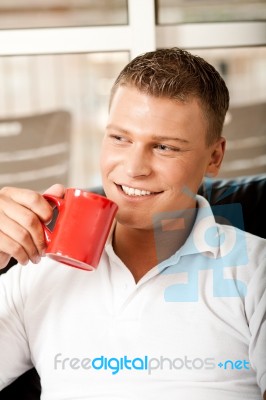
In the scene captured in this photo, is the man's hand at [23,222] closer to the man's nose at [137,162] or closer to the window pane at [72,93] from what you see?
the man's nose at [137,162]

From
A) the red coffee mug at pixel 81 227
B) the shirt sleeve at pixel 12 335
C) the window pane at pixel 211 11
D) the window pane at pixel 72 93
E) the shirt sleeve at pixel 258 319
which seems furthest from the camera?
the window pane at pixel 72 93

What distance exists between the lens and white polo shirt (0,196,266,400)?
39.9 inches

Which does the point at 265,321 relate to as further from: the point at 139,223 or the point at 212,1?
the point at 212,1

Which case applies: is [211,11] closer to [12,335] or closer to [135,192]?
[135,192]

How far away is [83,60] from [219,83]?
77 cm

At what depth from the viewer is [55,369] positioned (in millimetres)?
1072

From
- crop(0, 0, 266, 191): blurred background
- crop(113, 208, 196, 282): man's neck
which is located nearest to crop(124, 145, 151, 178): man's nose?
crop(113, 208, 196, 282): man's neck

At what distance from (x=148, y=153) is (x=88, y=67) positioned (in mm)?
856

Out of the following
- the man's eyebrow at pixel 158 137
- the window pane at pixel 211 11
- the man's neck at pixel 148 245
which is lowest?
the man's neck at pixel 148 245

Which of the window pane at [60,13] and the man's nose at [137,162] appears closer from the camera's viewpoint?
the man's nose at [137,162]

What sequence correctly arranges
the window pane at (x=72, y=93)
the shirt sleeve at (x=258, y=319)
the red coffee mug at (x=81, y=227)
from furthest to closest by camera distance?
the window pane at (x=72, y=93)
the shirt sleeve at (x=258, y=319)
the red coffee mug at (x=81, y=227)

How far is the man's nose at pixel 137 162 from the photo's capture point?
103 centimetres

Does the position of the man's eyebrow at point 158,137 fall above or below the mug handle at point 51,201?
above

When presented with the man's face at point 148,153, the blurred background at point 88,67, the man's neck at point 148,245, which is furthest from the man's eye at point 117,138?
the blurred background at point 88,67
